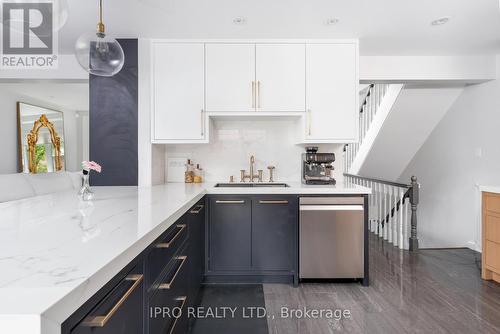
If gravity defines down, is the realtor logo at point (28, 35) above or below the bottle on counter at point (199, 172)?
above

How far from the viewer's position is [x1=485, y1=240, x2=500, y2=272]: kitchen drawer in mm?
2673

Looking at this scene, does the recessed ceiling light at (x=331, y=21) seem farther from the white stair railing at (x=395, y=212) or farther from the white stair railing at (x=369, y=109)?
the white stair railing at (x=395, y=212)

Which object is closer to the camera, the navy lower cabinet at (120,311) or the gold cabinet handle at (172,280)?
the navy lower cabinet at (120,311)

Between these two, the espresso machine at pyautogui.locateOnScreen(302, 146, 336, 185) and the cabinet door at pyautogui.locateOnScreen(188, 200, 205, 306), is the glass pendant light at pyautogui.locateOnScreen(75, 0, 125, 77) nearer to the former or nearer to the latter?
the cabinet door at pyautogui.locateOnScreen(188, 200, 205, 306)

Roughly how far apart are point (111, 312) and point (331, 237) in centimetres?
228

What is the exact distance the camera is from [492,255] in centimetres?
273

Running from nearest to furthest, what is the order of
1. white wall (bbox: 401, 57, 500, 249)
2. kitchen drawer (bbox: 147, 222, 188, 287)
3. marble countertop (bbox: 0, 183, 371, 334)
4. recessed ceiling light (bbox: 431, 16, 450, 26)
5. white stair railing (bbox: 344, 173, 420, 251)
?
marble countertop (bbox: 0, 183, 371, 334) < kitchen drawer (bbox: 147, 222, 188, 287) < recessed ceiling light (bbox: 431, 16, 450, 26) < white wall (bbox: 401, 57, 500, 249) < white stair railing (bbox: 344, 173, 420, 251)

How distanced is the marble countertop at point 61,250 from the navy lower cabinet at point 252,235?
1.07 meters

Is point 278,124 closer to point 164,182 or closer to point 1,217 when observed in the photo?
point 164,182

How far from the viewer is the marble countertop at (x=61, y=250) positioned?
55cm

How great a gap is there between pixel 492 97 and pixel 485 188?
1.62 meters

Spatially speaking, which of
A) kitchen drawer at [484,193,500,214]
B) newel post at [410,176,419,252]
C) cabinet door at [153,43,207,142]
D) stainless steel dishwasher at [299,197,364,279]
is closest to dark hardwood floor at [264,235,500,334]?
stainless steel dishwasher at [299,197,364,279]

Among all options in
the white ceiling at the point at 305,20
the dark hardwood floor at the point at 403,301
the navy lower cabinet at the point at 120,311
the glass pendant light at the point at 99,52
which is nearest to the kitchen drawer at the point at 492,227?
the dark hardwood floor at the point at 403,301

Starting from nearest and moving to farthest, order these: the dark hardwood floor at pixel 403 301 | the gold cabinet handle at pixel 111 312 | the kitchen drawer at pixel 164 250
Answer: the gold cabinet handle at pixel 111 312, the kitchen drawer at pixel 164 250, the dark hardwood floor at pixel 403 301
